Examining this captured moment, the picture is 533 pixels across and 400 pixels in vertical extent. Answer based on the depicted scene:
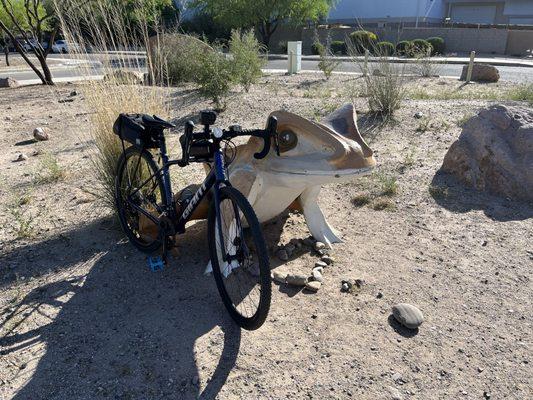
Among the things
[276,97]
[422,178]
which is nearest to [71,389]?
[422,178]

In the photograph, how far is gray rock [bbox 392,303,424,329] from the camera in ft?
8.95

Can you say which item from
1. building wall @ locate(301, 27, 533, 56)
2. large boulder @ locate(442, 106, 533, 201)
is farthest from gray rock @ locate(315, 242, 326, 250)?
building wall @ locate(301, 27, 533, 56)

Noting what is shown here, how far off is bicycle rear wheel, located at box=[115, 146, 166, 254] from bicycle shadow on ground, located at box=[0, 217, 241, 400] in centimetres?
18

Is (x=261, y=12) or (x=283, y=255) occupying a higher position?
(x=261, y=12)

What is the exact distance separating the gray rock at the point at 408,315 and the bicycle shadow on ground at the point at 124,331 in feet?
3.17

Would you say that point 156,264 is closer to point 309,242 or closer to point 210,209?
point 210,209

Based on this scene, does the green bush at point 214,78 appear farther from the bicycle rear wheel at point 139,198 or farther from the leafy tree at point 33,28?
the bicycle rear wheel at point 139,198

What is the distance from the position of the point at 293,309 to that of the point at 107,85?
8.59 ft

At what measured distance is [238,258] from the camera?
8.62 feet

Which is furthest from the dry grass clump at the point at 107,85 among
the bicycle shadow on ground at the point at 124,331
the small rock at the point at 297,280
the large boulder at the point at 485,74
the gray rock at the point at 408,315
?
the large boulder at the point at 485,74

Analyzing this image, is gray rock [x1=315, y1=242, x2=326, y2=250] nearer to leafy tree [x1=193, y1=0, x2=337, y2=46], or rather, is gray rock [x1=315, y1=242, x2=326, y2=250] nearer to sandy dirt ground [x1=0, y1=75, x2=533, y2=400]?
sandy dirt ground [x1=0, y1=75, x2=533, y2=400]

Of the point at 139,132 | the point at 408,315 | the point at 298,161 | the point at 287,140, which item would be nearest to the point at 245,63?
the point at 139,132

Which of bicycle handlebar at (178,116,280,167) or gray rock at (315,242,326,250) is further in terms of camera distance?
gray rock at (315,242,326,250)

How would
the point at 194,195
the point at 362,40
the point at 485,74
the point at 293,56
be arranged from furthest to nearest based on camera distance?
the point at 362,40 < the point at 293,56 < the point at 485,74 < the point at 194,195
